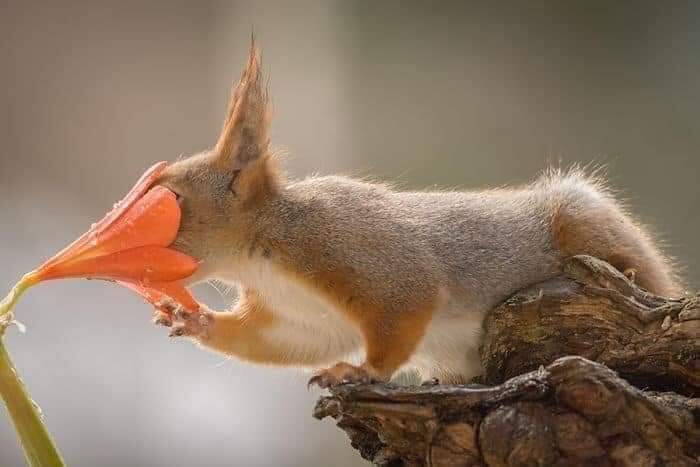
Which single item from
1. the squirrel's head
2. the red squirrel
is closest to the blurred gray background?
the red squirrel

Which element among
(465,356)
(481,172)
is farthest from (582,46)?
(465,356)

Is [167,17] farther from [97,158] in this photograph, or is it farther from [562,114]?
[562,114]

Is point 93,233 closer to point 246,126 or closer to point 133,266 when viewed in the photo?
Result: point 133,266

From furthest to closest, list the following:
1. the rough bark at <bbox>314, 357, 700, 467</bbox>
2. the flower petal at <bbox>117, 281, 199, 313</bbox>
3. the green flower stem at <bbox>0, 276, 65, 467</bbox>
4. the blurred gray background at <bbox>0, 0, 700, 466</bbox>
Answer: the blurred gray background at <bbox>0, 0, 700, 466</bbox>
the flower petal at <bbox>117, 281, 199, 313</bbox>
the green flower stem at <bbox>0, 276, 65, 467</bbox>
the rough bark at <bbox>314, 357, 700, 467</bbox>

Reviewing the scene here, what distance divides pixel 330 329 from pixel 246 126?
0.46 metres

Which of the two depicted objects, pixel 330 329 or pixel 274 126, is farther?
pixel 274 126

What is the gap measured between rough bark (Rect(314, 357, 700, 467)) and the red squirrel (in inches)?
9.2

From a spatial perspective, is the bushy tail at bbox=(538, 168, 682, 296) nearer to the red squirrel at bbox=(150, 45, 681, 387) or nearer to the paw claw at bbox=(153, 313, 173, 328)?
the red squirrel at bbox=(150, 45, 681, 387)

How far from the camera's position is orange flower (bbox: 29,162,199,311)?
141 cm

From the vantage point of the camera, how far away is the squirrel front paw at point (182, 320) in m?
1.69

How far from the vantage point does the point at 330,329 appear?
170 cm

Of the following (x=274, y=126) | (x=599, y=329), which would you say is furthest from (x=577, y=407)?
(x=274, y=126)

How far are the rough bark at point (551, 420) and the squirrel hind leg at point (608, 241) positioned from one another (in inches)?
21.3

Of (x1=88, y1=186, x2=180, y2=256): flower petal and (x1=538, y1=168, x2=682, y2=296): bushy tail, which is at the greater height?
(x1=538, y1=168, x2=682, y2=296): bushy tail
